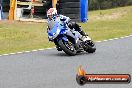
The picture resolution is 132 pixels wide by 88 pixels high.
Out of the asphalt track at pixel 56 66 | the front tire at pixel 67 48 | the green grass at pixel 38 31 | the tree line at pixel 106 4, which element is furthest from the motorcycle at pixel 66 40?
the tree line at pixel 106 4

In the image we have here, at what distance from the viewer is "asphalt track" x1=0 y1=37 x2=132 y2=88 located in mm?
6797

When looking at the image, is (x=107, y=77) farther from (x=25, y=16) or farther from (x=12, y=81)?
(x=25, y=16)

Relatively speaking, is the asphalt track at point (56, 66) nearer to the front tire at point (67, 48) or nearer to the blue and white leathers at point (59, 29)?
the front tire at point (67, 48)

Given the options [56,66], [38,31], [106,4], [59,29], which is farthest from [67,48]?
[106,4]

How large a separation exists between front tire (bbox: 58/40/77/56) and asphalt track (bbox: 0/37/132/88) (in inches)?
5.2

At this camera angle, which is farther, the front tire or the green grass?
the green grass

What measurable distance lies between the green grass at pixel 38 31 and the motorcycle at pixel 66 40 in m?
2.02

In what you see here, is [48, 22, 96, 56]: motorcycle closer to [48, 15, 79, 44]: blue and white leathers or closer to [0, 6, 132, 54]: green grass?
[48, 15, 79, 44]: blue and white leathers

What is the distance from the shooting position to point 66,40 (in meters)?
10.9

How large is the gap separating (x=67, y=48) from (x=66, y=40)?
26cm

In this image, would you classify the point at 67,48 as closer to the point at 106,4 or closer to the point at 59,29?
the point at 59,29

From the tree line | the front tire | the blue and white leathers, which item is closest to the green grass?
the blue and white leathers

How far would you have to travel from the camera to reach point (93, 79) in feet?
8.12

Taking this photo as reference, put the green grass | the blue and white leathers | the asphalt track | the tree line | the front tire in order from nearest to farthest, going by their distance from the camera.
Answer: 1. the asphalt track
2. the front tire
3. the blue and white leathers
4. the green grass
5. the tree line
